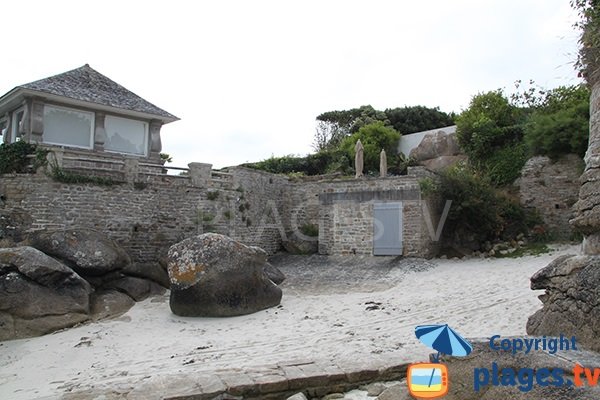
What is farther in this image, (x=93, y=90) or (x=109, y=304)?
(x=93, y=90)

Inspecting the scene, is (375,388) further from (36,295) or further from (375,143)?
(375,143)

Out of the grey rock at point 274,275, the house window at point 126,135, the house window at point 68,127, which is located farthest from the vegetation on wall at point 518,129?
the house window at point 68,127

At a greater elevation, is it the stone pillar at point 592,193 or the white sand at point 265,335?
the stone pillar at point 592,193

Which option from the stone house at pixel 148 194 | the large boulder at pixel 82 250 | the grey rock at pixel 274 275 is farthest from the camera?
the stone house at pixel 148 194

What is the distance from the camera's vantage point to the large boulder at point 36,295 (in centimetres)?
915

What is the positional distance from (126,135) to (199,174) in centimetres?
432

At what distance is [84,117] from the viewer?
647 inches

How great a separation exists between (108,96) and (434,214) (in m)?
13.3

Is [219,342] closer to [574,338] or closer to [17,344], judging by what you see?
[17,344]

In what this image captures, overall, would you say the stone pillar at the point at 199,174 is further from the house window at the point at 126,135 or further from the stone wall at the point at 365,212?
the stone wall at the point at 365,212

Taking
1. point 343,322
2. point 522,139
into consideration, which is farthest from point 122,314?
point 522,139

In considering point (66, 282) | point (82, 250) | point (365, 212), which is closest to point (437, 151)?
point (365, 212)

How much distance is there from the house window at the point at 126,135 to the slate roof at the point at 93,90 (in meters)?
0.72

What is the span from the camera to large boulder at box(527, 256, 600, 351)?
12.9ft
